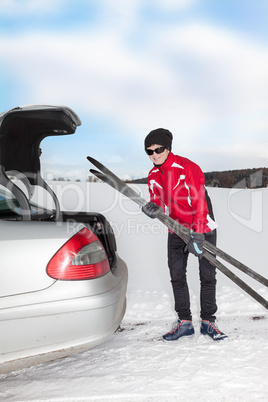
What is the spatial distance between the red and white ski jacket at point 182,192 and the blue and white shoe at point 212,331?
2.75 feet

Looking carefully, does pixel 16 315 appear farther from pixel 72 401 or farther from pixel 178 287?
pixel 178 287

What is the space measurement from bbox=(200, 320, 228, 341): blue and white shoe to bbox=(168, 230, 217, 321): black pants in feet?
0.18

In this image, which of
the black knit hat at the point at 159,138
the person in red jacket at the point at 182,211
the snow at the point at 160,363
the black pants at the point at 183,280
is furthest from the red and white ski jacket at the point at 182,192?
the snow at the point at 160,363

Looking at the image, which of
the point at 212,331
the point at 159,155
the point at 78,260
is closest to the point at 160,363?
the point at 212,331

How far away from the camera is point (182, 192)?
3064 millimetres

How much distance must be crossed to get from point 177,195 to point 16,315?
166cm

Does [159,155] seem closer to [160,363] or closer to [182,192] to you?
[182,192]

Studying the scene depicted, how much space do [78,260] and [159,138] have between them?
4.53 ft

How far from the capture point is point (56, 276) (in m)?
2.05

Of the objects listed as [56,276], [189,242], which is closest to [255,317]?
[189,242]

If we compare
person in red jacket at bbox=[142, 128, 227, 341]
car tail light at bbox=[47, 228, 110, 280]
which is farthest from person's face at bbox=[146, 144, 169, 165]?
car tail light at bbox=[47, 228, 110, 280]

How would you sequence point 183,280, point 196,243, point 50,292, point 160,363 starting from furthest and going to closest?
point 183,280
point 196,243
point 160,363
point 50,292

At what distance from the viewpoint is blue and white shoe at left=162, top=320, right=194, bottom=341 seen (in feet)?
10.1

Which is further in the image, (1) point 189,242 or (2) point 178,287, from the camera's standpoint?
(2) point 178,287
